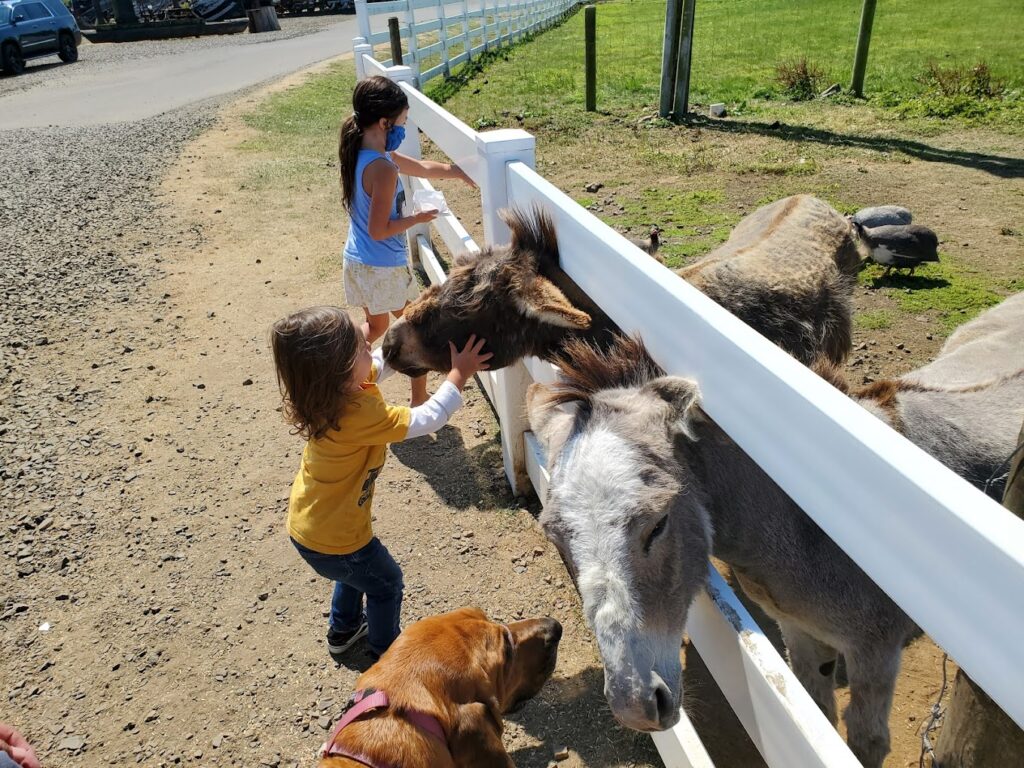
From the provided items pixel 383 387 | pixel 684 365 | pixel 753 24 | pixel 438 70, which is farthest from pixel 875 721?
pixel 753 24

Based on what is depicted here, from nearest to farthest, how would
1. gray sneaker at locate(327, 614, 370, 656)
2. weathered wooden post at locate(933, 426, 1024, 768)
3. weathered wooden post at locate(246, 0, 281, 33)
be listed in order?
weathered wooden post at locate(933, 426, 1024, 768), gray sneaker at locate(327, 614, 370, 656), weathered wooden post at locate(246, 0, 281, 33)

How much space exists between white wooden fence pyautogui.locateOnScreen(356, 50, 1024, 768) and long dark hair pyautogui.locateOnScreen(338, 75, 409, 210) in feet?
5.03

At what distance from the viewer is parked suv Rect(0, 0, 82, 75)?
21.8 metres

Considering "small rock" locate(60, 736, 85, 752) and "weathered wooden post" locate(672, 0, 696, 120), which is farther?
"weathered wooden post" locate(672, 0, 696, 120)

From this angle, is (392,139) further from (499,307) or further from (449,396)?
(449,396)

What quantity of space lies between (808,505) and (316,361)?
66.7 inches

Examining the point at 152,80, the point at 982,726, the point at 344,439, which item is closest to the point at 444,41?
the point at 152,80

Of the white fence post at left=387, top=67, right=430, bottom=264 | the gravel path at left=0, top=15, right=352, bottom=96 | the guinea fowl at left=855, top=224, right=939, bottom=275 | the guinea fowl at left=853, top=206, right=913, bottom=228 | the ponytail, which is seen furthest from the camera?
the gravel path at left=0, top=15, right=352, bottom=96

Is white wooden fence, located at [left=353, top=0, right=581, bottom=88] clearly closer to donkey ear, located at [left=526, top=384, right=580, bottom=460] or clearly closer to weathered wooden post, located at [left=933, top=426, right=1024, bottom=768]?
donkey ear, located at [left=526, top=384, right=580, bottom=460]

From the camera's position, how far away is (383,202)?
4.06 metres

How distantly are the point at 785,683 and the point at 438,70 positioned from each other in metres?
15.6

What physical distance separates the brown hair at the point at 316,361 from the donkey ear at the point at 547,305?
2.62 ft

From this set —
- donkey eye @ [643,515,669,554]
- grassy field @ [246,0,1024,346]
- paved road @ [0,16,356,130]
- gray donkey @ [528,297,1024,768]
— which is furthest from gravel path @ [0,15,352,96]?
donkey eye @ [643,515,669,554]

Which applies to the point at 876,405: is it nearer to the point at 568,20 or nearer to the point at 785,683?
the point at 785,683
